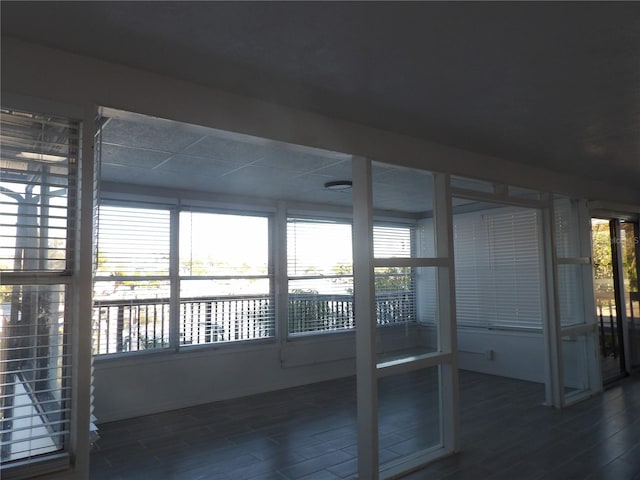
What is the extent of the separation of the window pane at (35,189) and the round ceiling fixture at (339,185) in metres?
3.01

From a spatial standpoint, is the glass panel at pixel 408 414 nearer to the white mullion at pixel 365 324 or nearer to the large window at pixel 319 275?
the white mullion at pixel 365 324

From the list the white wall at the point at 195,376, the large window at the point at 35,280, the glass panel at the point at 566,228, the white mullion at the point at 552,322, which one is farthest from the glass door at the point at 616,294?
the large window at the point at 35,280

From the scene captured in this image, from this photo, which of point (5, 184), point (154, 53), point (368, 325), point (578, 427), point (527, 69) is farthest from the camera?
point (578, 427)

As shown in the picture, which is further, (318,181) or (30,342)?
(318,181)

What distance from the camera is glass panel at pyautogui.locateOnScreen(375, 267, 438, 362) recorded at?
3131 millimetres

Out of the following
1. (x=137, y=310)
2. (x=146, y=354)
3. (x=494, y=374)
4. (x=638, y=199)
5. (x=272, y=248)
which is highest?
(x=638, y=199)

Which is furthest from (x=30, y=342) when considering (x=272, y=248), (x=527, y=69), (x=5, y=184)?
(x=272, y=248)

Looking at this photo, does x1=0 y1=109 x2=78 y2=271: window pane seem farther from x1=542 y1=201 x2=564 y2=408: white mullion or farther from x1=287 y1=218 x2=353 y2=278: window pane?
x1=542 y1=201 x2=564 y2=408: white mullion

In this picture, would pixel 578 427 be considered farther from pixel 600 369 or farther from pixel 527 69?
pixel 527 69

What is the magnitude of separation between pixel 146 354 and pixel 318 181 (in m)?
2.63

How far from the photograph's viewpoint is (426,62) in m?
2.16

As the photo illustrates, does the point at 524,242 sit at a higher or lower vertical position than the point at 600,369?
higher

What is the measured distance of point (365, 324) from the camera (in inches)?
118

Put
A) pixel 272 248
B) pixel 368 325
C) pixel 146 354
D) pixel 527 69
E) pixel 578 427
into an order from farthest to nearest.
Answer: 1. pixel 272 248
2. pixel 146 354
3. pixel 578 427
4. pixel 368 325
5. pixel 527 69
